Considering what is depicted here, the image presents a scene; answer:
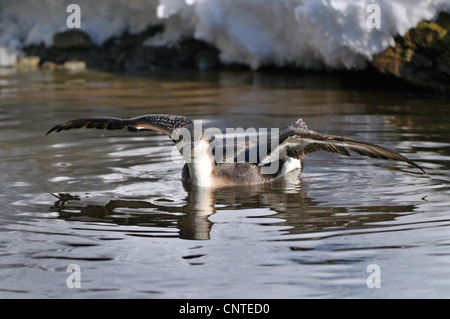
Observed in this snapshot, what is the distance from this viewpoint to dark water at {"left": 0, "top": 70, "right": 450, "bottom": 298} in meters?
4.02

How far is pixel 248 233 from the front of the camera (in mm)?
4871

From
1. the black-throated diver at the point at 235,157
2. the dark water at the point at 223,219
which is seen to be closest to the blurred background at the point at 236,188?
the dark water at the point at 223,219

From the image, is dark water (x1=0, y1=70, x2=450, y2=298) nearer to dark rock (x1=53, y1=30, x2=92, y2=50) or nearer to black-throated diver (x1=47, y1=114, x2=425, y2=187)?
black-throated diver (x1=47, y1=114, x2=425, y2=187)

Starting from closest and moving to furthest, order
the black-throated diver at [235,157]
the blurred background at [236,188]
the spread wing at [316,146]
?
the blurred background at [236,188]
the spread wing at [316,146]
the black-throated diver at [235,157]

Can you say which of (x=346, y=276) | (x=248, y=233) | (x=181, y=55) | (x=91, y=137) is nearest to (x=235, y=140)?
(x=91, y=137)

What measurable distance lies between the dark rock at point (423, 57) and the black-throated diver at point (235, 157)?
16.4 ft

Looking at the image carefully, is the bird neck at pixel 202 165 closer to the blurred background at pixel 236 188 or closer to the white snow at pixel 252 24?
the blurred background at pixel 236 188

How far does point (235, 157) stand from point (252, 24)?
6975 mm

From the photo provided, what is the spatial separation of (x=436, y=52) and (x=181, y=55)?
21.5ft

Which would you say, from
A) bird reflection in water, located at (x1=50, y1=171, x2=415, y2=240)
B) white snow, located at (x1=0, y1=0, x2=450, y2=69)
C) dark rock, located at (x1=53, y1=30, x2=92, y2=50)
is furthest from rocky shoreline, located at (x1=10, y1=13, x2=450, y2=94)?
bird reflection in water, located at (x1=50, y1=171, x2=415, y2=240)

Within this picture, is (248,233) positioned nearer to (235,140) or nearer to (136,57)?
(235,140)

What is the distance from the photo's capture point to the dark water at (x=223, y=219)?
4.02 meters

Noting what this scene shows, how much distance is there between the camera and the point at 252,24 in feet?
43.6
